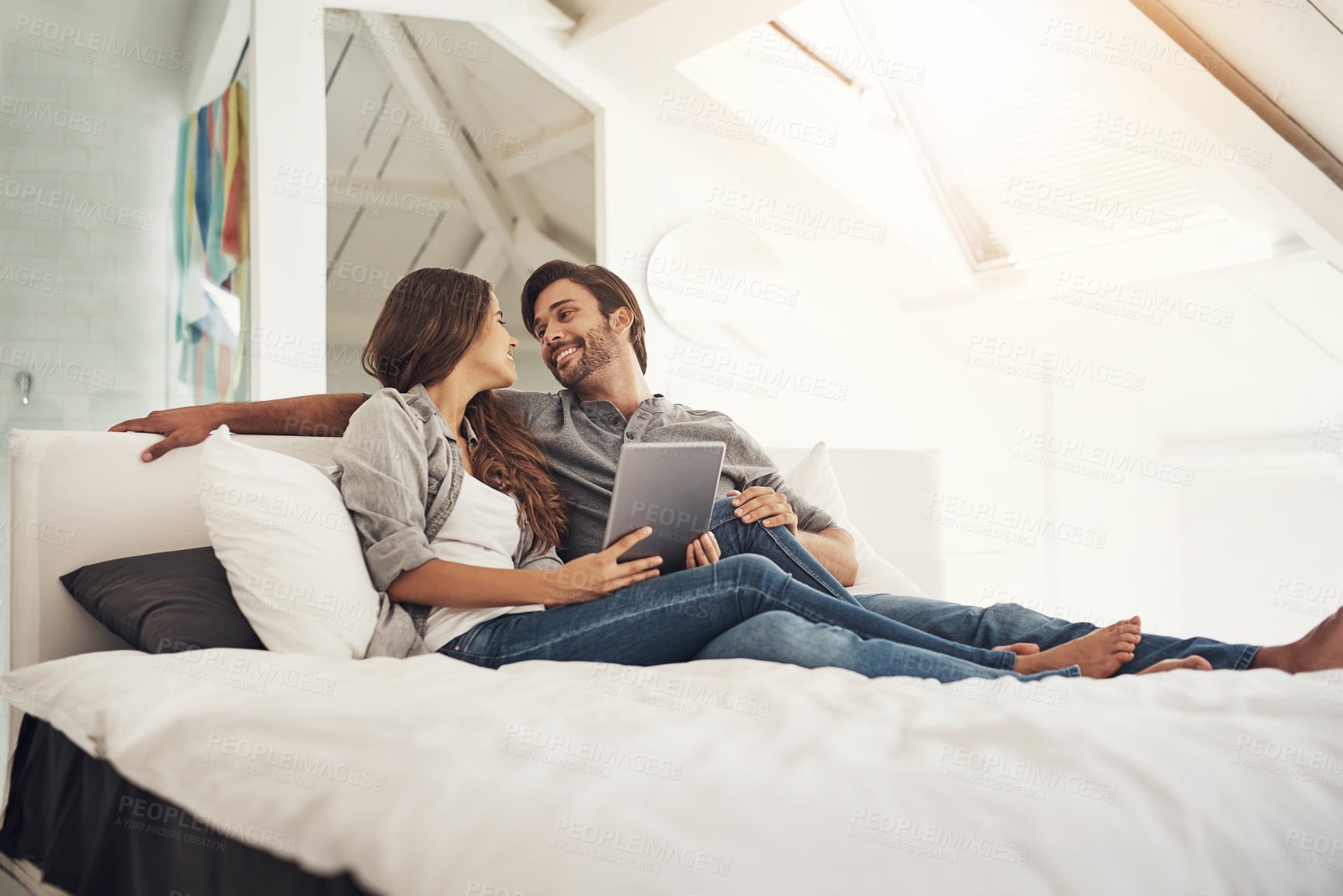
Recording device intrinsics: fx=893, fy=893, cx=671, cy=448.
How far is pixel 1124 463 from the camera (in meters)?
3.85

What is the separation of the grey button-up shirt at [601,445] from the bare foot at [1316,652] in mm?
868

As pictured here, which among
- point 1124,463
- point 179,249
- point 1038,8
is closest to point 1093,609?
point 1124,463

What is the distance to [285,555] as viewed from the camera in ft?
3.93

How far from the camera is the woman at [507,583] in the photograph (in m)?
1.18

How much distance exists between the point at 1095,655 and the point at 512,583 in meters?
0.79

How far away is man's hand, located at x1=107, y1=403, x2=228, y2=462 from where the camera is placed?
140 centimetres

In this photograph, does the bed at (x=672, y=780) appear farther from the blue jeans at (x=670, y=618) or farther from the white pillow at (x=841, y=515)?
the white pillow at (x=841, y=515)

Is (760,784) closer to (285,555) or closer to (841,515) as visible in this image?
(285,555)

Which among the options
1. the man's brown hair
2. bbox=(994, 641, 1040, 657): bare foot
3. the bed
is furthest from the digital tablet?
the man's brown hair

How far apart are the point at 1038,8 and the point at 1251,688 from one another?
2236 mm

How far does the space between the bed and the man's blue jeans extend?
0.07 m

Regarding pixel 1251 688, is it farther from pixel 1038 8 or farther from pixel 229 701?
pixel 1038 8

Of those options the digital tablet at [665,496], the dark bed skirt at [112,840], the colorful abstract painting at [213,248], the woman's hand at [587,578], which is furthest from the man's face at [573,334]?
the dark bed skirt at [112,840]

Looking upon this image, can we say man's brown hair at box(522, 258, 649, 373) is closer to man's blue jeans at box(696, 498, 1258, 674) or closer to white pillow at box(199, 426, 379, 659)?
man's blue jeans at box(696, 498, 1258, 674)
